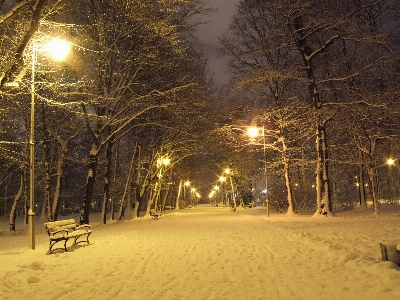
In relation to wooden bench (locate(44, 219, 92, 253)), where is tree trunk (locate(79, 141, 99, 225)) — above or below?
above

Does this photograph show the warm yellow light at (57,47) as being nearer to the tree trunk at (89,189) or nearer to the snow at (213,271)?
the snow at (213,271)

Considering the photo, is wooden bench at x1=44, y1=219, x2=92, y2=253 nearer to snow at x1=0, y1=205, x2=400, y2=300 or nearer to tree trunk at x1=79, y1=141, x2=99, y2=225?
snow at x1=0, y1=205, x2=400, y2=300

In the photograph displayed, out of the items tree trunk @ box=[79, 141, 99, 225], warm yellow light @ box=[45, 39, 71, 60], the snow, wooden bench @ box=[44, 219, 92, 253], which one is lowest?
the snow

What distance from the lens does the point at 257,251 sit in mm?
10570

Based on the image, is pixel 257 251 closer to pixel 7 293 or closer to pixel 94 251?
pixel 94 251

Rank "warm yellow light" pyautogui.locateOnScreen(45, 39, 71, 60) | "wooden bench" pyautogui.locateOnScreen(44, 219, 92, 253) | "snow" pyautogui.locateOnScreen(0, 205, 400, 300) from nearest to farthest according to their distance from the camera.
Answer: "snow" pyautogui.locateOnScreen(0, 205, 400, 300), "warm yellow light" pyautogui.locateOnScreen(45, 39, 71, 60), "wooden bench" pyautogui.locateOnScreen(44, 219, 92, 253)

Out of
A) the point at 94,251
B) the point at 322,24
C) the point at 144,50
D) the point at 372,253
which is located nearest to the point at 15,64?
the point at 94,251

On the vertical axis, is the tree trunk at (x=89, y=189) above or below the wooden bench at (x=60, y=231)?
above

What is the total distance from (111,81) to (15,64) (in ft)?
42.6

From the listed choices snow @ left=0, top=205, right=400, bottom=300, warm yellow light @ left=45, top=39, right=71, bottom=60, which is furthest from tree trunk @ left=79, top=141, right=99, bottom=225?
warm yellow light @ left=45, top=39, right=71, bottom=60

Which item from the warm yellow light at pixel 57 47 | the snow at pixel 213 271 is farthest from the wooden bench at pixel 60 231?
the warm yellow light at pixel 57 47

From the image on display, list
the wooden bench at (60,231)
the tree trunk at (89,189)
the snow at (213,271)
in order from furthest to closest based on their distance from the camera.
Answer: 1. the tree trunk at (89,189)
2. the wooden bench at (60,231)
3. the snow at (213,271)

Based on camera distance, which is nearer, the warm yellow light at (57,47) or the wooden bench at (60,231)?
the warm yellow light at (57,47)

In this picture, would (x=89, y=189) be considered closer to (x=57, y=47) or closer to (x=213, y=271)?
(x=57, y=47)
